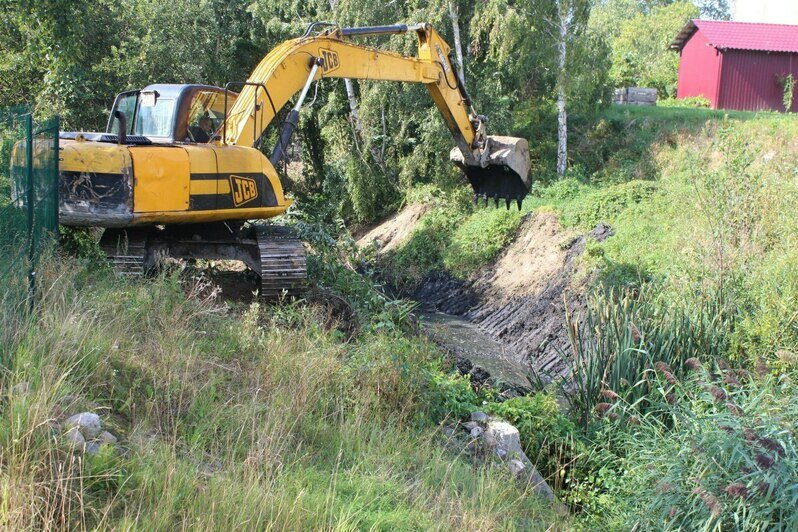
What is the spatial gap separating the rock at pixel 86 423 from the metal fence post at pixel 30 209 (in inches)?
65.3

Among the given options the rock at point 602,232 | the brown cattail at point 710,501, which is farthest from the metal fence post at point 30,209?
the rock at point 602,232

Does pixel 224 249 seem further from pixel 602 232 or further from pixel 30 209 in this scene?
pixel 602 232

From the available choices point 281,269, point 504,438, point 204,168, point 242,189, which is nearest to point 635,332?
point 504,438

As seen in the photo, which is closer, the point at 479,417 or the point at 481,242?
the point at 479,417

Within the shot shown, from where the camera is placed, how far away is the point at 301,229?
11562 mm

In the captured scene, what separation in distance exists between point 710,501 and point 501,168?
821 centimetres

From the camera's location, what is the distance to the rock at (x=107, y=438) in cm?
425

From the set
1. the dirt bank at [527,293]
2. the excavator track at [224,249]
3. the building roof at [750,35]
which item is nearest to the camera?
the excavator track at [224,249]

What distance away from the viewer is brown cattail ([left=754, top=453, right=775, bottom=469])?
4758mm

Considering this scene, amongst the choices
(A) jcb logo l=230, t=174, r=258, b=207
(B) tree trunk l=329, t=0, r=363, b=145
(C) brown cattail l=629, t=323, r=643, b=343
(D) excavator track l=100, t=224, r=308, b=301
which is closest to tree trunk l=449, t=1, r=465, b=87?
(B) tree trunk l=329, t=0, r=363, b=145

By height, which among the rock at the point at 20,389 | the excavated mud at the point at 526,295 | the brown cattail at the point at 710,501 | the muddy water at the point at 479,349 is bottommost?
the muddy water at the point at 479,349

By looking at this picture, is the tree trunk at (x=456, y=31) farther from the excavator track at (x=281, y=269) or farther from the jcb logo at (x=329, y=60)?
the excavator track at (x=281, y=269)

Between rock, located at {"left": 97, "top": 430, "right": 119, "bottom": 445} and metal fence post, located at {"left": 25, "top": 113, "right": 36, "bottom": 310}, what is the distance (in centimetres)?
171

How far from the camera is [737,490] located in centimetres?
473
